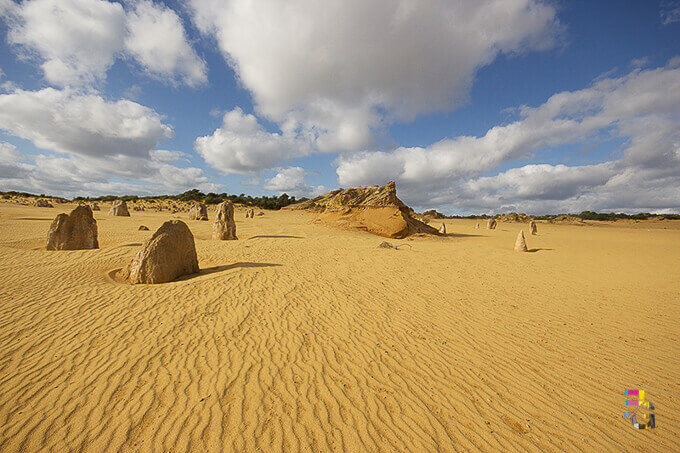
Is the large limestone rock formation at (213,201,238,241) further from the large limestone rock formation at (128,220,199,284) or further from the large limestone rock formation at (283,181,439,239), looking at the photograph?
the large limestone rock formation at (283,181,439,239)

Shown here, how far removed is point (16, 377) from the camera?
12.1 feet

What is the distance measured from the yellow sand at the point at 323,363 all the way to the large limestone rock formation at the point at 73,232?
2469 millimetres

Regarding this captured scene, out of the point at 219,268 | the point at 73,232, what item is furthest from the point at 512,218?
the point at 73,232

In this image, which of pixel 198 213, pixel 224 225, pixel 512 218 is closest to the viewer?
pixel 224 225

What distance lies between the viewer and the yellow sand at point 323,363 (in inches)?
120

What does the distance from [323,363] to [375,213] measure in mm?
18107

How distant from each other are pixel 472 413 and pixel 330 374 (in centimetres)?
199

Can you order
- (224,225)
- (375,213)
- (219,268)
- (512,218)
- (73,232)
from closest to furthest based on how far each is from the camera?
1. (219,268)
2. (73,232)
3. (224,225)
4. (375,213)
5. (512,218)

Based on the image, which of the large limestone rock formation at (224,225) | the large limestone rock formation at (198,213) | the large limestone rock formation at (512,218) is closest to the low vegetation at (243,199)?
the large limestone rock formation at (512,218)

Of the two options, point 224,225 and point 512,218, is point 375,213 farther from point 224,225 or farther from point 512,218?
point 512,218

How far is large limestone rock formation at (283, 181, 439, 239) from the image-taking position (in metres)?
20.7

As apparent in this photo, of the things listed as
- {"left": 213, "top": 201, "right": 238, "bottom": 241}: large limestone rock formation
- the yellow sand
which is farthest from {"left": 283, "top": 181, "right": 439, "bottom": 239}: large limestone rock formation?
the yellow sand

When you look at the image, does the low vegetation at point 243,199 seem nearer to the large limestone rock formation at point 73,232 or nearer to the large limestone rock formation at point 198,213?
the large limestone rock formation at point 198,213

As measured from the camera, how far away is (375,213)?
21.9m
